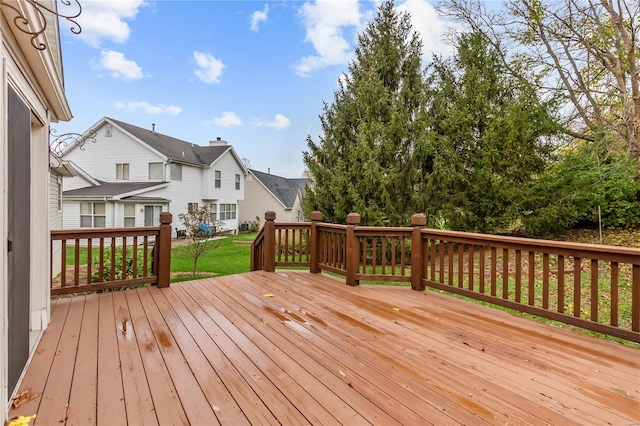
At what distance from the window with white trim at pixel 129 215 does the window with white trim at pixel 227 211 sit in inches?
206

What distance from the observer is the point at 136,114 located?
56.6ft

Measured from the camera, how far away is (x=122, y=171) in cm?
1547

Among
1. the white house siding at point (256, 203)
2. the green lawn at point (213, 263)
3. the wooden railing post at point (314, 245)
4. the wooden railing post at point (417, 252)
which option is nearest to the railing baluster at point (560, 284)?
the wooden railing post at point (417, 252)

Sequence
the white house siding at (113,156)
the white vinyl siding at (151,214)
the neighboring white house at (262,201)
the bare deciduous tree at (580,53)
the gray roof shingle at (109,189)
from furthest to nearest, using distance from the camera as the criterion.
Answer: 1. the neighboring white house at (262,201)
2. the white house siding at (113,156)
3. the white vinyl siding at (151,214)
4. the gray roof shingle at (109,189)
5. the bare deciduous tree at (580,53)

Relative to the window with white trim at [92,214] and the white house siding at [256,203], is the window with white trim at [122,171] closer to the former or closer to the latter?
the window with white trim at [92,214]

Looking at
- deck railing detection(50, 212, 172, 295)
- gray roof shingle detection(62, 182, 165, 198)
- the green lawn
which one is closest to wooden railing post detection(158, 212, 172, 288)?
deck railing detection(50, 212, 172, 295)

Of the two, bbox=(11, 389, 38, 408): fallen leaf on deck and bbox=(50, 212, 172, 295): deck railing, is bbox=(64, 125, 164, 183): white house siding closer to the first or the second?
bbox=(50, 212, 172, 295): deck railing

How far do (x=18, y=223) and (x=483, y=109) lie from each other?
348 inches

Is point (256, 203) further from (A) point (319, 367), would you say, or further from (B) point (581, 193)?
(A) point (319, 367)

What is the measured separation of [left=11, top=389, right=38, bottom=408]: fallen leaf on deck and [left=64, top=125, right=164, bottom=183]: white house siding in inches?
590

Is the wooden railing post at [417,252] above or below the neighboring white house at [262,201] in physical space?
below

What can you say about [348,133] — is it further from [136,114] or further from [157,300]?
[136,114]

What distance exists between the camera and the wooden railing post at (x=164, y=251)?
4090 mm

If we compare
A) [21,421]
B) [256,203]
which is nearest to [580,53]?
[21,421]
